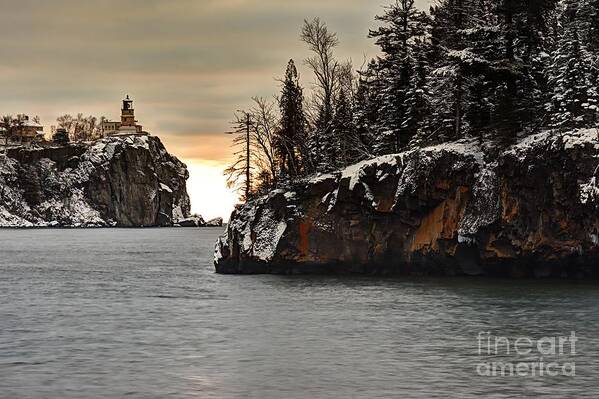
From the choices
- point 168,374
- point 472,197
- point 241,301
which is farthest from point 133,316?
point 472,197

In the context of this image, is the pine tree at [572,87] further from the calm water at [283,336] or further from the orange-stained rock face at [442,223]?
the calm water at [283,336]

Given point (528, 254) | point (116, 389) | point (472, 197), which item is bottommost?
point (116, 389)

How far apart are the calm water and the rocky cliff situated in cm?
189

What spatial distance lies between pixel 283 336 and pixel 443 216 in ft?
61.9

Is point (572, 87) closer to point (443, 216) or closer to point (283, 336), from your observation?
point (443, 216)

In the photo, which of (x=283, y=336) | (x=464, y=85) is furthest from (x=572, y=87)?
(x=283, y=336)

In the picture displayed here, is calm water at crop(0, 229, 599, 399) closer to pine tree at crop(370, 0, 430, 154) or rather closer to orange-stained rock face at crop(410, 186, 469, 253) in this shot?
A: orange-stained rock face at crop(410, 186, 469, 253)

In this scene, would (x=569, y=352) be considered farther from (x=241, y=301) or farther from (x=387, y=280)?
(x=387, y=280)

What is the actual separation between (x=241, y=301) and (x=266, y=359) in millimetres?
14239

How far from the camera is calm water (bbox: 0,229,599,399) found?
19672mm

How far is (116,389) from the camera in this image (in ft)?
64.1

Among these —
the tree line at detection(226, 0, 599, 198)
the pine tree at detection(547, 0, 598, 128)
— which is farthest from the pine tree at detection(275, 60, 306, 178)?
the pine tree at detection(547, 0, 598, 128)

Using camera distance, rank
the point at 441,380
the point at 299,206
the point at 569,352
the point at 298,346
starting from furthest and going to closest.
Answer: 1. the point at 299,206
2. the point at 298,346
3. the point at 569,352
4. the point at 441,380

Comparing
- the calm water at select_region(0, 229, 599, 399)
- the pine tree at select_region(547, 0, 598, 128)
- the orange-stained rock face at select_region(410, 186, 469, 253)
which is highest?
the pine tree at select_region(547, 0, 598, 128)
